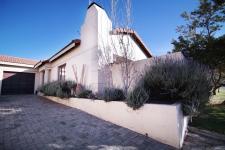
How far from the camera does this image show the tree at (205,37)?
32.8 feet

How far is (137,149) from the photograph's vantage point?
375 cm

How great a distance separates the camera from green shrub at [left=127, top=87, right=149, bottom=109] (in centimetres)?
489

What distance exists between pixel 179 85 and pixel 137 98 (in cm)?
150

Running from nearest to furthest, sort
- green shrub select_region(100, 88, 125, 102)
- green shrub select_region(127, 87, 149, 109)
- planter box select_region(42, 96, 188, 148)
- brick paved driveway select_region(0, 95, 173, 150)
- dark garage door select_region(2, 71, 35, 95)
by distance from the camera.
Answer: brick paved driveway select_region(0, 95, 173, 150), planter box select_region(42, 96, 188, 148), green shrub select_region(127, 87, 149, 109), green shrub select_region(100, 88, 125, 102), dark garage door select_region(2, 71, 35, 95)

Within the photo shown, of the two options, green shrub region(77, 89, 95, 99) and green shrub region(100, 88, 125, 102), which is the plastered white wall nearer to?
green shrub region(77, 89, 95, 99)

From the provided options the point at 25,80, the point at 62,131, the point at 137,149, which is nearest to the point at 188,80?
the point at 137,149

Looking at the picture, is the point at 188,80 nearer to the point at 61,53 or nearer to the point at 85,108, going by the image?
the point at 85,108

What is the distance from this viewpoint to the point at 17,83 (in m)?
17.0

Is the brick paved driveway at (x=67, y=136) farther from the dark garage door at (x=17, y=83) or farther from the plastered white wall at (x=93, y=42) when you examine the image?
the dark garage door at (x=17, y=83)

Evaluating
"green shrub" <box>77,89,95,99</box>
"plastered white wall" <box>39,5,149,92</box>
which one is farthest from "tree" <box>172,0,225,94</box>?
"green shrub" <box>77,89,95,99</box>

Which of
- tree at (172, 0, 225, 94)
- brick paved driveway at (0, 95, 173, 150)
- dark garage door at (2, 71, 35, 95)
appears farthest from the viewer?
dark garage door at (2, 71, 35, 95)

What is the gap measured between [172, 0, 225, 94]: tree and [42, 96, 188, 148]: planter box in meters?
7.12

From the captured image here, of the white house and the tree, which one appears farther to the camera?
the tree

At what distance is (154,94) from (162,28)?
565 cm
